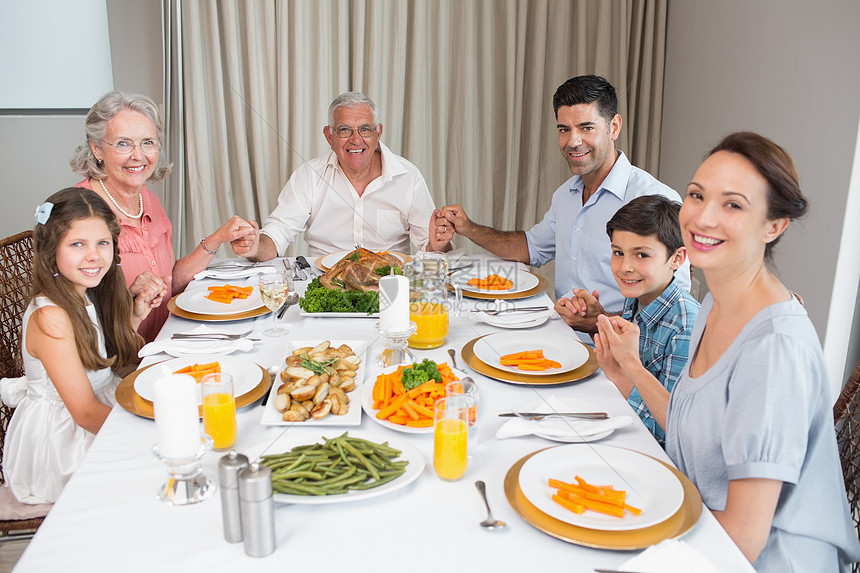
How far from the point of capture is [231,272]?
7.98ft

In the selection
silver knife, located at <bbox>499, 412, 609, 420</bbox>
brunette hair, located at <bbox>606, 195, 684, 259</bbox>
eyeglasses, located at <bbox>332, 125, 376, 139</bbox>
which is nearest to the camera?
silver knife, located at <bbox>499, 412, 609, 420</bbox>

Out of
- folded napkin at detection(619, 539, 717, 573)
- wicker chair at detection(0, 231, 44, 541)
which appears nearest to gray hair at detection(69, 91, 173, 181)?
wicker chair at detection(0, 231, 44, 541)

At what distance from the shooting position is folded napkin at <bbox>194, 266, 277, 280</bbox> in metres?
2.39

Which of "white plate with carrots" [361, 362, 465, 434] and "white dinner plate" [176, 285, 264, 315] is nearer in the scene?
"white plate with carrots" [361, 362, 465, 434]

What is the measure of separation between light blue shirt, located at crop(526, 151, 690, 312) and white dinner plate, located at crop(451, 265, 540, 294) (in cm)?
21

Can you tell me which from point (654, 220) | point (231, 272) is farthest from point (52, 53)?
point (654, 220)

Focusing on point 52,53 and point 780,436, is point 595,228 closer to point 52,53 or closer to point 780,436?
point 780,436

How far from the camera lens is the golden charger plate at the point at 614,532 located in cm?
97

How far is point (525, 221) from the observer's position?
4371 mm

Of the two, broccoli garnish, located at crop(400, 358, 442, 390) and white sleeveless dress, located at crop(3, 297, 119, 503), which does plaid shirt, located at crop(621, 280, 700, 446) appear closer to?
broccoli garnish, located at crop(400, 358, 442, 390)

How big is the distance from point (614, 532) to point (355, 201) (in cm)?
229

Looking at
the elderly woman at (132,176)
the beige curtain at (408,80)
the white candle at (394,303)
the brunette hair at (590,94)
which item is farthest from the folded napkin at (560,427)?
the beige curtain at (408,80)

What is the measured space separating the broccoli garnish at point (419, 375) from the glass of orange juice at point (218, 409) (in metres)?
0.34

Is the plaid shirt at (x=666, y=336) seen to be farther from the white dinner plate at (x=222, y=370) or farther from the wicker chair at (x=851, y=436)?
the white dinner plate at (x=222, y=370)
